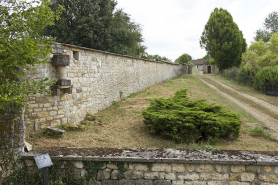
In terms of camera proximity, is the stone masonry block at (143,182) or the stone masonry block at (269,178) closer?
the stone masonry block at (269,178)

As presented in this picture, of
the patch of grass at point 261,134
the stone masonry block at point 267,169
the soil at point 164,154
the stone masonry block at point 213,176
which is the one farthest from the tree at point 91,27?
the stone masonry block at point 267,169

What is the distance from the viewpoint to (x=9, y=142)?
3.76m

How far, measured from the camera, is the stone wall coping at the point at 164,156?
3.52 m

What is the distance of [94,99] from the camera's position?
873 cm

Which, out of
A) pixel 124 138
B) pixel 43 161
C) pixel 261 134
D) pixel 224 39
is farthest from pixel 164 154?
pixel 224 39

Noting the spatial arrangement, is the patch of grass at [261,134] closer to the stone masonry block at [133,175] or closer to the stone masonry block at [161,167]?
the stone masonry block at [161,167]

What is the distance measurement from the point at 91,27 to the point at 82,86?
40.8 ft

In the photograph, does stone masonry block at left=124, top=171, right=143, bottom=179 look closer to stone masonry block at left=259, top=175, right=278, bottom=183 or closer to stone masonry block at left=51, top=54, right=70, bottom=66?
stone masonry block at left=259, top=175, right=278, bottom=183

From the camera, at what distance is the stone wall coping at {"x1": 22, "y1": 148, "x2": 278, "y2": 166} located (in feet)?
11.5

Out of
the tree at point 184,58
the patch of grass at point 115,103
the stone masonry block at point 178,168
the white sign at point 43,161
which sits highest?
the tree at point 184,58

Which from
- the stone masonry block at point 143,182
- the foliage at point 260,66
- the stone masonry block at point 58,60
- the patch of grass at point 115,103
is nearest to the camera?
the stone masonry block at point 143,182

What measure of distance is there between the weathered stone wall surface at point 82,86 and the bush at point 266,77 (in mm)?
10574

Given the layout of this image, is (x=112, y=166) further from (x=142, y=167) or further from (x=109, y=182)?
(x=142, y=167)

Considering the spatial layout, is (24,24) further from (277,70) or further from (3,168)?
(277,70)
